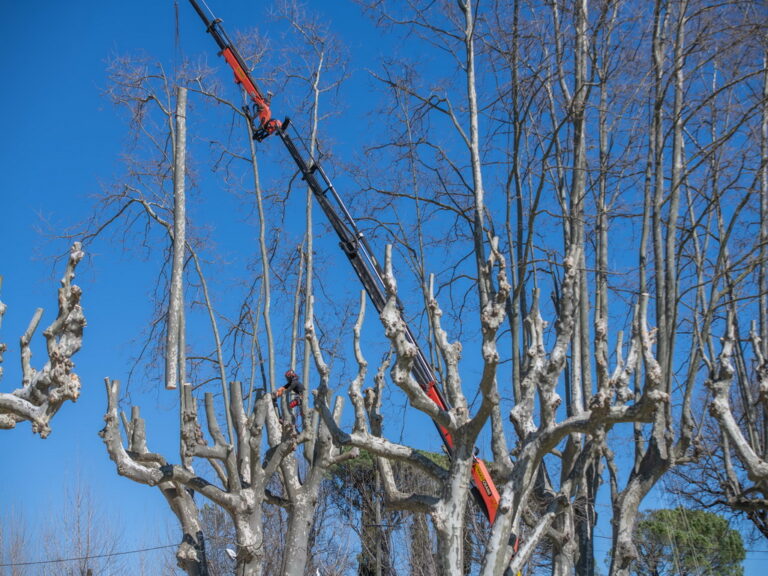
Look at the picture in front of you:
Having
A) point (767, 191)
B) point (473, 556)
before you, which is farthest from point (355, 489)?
point (767, 191)

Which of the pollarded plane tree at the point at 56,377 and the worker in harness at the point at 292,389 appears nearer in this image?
the pollarded plane tree at the point at 56,377

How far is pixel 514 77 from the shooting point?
422 inches

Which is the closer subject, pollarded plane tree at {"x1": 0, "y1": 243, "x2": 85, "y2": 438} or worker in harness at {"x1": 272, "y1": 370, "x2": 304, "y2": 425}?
pollarded plane tree at {"x1": 0, "y1": 243, "x2": 85, "y2": 438}

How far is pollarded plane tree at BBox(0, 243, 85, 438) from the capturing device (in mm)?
8727

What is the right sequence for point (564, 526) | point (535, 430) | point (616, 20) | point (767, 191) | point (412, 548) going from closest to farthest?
point (535, 430) → point (564, 526) → point (616, 20) → point (767, 191) → point (412, 548)

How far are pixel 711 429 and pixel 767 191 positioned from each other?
429cm

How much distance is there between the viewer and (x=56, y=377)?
877 cm

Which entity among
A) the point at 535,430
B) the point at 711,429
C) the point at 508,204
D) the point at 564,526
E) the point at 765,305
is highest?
the point at 508,204

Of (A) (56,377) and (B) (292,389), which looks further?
(B) (292,389)

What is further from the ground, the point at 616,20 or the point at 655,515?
the point at 616,20

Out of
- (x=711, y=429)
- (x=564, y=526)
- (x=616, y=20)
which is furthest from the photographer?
(x=711, y=429)

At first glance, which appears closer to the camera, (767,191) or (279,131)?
(767,191)

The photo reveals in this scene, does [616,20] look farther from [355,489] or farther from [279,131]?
[355,489]

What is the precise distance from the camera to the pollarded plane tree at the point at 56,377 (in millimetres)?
8727
